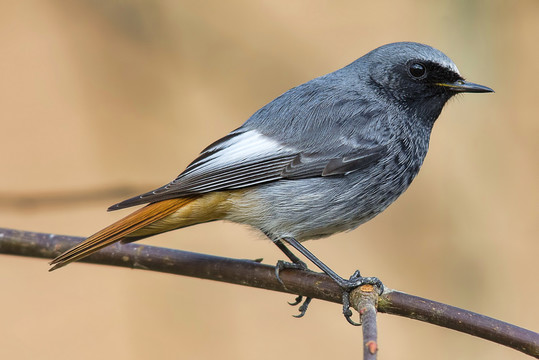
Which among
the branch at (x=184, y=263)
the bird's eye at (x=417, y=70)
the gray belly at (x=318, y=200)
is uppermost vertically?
the bird's eye at (x=417, y=70)

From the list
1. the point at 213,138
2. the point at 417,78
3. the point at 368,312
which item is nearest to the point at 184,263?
the point at 368,312

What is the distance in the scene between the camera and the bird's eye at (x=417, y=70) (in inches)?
156

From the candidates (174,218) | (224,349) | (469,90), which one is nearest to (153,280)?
(224,349)

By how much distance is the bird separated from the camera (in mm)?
3645

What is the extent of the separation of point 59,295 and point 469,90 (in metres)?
3.65

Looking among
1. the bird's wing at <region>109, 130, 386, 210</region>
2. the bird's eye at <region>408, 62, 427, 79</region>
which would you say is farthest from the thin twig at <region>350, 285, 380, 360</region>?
the bird's eye at <region>408, 62, 427, 79</region>

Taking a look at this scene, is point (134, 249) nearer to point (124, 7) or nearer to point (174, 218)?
point (174, 218)

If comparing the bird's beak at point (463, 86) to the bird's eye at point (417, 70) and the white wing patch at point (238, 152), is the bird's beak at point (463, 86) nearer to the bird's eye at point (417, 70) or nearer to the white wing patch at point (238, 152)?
the bird's eye at point (417, 70)

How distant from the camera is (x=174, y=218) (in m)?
3.58

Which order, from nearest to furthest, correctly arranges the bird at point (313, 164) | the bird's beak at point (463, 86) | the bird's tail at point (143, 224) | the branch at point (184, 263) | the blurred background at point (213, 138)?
the bird's tail at point (143, 224), the branch at point (184, 263), the bird at point (313, 164), the bird's beak at point (463, 86), the blurred background at point (213, 138)

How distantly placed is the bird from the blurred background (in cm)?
112

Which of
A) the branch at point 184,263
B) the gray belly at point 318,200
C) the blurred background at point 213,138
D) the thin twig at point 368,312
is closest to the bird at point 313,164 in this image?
the gray belly at point 318,200

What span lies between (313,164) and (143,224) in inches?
38.9

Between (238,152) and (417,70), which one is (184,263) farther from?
(417,70)
